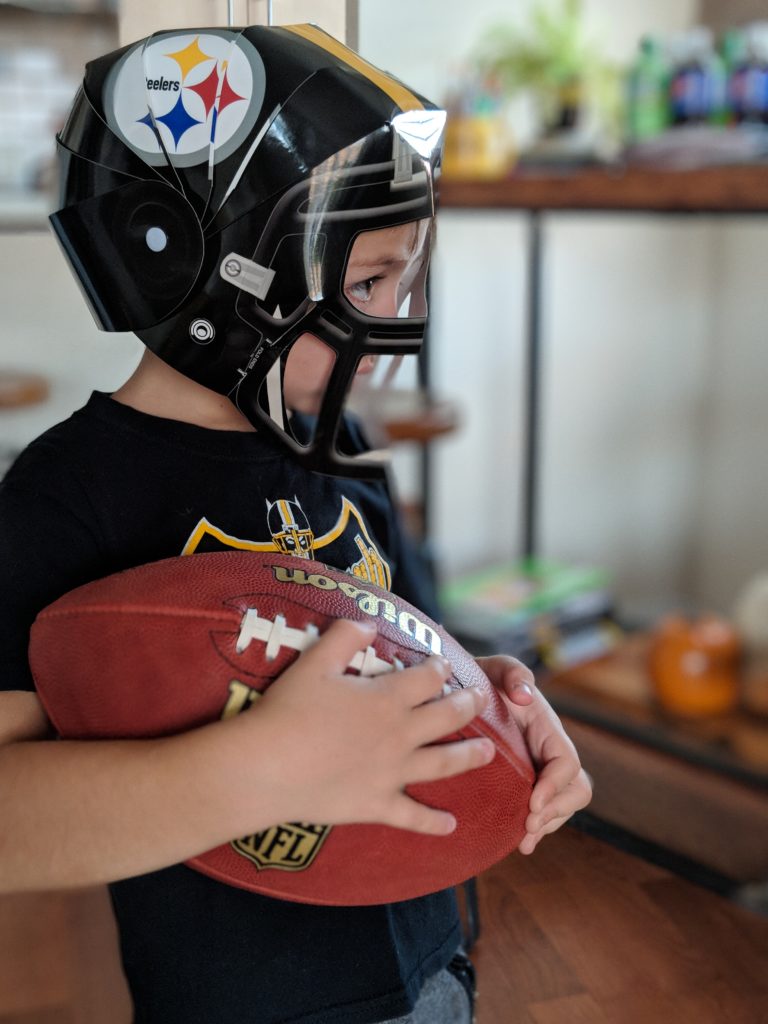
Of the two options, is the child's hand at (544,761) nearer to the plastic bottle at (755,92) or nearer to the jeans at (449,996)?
the jeans at (449,996)

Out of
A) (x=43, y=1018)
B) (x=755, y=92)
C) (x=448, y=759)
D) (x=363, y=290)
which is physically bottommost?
(x=43, y=1018)

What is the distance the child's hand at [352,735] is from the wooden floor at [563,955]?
0.19 metres

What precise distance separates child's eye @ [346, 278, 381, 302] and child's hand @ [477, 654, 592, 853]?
27 cm

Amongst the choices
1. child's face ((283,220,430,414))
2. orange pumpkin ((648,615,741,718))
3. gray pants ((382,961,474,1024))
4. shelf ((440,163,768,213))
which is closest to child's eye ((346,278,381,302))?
child's face ((283,220,430,414))

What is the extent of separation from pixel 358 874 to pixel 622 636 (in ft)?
8.24

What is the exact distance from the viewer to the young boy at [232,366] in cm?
71

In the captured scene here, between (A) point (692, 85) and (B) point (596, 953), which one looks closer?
(B) point (596, 953)

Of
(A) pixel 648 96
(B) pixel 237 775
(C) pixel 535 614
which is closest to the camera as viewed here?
(B) pixel 237 775

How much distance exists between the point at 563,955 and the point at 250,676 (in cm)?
36

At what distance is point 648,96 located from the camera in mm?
2629

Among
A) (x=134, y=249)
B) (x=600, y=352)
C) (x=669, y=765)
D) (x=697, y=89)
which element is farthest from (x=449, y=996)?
(x=600, y=352)

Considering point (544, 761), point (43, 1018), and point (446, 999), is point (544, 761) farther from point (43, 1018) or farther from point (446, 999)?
point (43, 1018)

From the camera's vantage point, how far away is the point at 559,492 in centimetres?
355

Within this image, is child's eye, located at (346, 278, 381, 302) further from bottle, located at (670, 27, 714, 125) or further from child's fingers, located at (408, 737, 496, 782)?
bottle, located at (670, 27, 714, 125)
